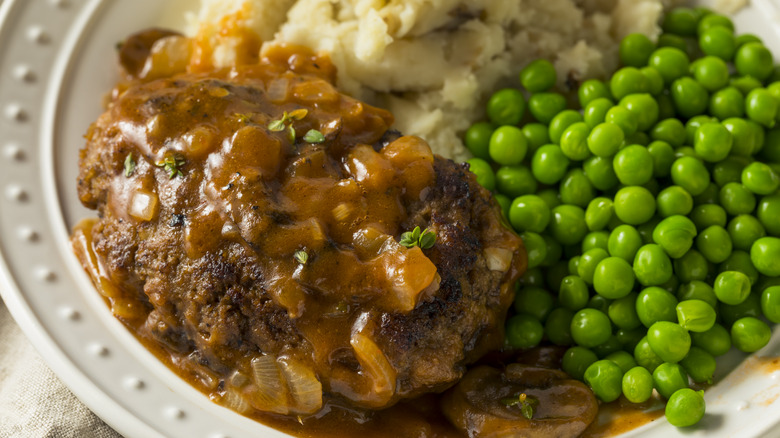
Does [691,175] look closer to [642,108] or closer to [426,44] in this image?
[642,108]

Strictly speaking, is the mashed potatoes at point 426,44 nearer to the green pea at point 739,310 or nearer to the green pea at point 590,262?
the green pea at point 590,262

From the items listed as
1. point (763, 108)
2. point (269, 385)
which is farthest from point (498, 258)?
point (763, 108)

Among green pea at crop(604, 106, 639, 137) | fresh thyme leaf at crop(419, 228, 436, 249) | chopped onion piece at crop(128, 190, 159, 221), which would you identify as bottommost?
green pea at crop(604, 106, 639, 137)

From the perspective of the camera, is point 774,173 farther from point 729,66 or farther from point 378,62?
point 378,62

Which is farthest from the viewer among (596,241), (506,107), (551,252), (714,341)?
(506,107)

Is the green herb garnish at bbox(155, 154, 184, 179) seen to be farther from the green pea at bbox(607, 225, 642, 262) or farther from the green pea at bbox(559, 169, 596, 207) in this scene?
the green pea at bbox(607, 225, 642, 262)

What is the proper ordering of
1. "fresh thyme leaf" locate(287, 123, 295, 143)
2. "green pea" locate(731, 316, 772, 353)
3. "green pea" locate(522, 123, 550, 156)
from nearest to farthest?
1. "fresh thyme leaf" locate(287, 123, 295, 143)
2. "green pea" locate(731, 316, 772, 353)
3. "green pea" locate(522, 123, 550, 156)

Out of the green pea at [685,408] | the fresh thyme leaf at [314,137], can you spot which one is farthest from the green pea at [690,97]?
the fresh thyme leaf at [314,137]

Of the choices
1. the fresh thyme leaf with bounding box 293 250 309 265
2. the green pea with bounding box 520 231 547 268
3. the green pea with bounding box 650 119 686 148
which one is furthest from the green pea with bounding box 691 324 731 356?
the fresh thyme leaf with bounding box 293 250 309 265
